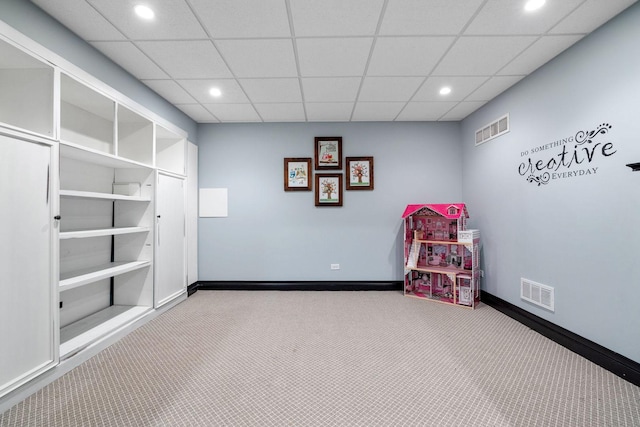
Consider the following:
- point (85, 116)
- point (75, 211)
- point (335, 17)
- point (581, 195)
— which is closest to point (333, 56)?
point (335, 17)

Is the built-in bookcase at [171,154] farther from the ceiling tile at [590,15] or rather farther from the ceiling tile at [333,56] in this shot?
the ceiling tile at [590,15]

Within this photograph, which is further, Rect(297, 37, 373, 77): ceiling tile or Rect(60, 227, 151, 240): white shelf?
Rect(297, 37, 373, 77): ceiling tile

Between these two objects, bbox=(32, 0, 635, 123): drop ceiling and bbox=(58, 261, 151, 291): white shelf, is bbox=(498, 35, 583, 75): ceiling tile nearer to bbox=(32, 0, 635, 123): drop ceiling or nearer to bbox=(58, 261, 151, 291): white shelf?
bbox=(32, 0, 635, 123): drop ceiling

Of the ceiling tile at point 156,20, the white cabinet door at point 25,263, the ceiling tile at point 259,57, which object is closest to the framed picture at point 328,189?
the ceiling tile at point 259,57

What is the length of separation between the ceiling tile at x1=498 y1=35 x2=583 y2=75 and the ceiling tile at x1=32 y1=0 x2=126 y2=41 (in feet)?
11.6

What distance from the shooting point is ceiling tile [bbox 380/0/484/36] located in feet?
5.75

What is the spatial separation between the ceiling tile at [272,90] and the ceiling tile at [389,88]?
31.6 inches

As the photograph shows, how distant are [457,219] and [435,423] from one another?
2574 mm

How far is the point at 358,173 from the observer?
4.01m

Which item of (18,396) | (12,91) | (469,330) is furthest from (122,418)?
(469,330)

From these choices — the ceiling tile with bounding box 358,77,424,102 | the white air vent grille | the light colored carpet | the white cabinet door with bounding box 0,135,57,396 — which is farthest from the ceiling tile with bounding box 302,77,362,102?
the white air vent grille

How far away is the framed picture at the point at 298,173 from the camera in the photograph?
4004 mm

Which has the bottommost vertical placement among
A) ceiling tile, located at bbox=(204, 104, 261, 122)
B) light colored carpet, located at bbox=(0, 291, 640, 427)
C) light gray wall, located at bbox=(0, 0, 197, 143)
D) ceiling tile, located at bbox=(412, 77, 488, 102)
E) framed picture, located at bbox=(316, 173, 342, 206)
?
light colored carpet, located at bbox=(0, 291, 640, 427)

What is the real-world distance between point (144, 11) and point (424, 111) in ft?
10.9
